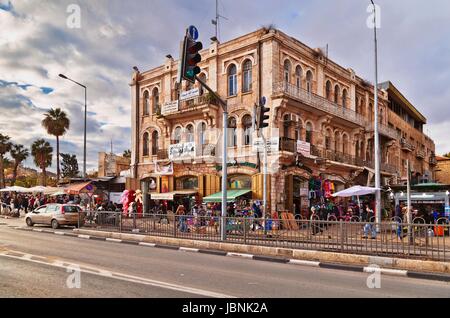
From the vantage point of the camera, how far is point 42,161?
56812 millimetres

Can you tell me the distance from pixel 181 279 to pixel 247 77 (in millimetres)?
19733

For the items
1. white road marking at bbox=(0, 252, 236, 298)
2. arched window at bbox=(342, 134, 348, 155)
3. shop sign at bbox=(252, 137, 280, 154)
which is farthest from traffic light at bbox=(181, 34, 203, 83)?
arched window at bbox=(342, 134, 348, 155)

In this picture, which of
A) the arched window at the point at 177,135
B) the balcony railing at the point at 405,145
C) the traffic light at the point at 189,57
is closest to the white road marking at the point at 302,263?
the traffic light at the point at 189,57

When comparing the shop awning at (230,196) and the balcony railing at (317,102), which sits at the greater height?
the balcony railing at (317,102)

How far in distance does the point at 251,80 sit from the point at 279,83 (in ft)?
7.64

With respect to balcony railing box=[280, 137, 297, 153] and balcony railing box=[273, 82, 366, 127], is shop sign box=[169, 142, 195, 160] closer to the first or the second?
balcony railing box=[280, 137, 297, 153]

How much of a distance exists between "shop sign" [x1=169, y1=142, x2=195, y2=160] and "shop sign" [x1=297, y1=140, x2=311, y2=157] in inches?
299

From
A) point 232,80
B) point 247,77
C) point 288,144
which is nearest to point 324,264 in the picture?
point 288,144

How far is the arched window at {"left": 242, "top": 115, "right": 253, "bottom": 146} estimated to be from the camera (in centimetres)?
2523

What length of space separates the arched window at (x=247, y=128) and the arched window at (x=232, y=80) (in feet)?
6.80

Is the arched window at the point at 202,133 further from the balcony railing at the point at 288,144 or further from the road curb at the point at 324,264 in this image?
the road curb at the point at 324,264

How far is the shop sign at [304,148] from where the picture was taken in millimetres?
24281
